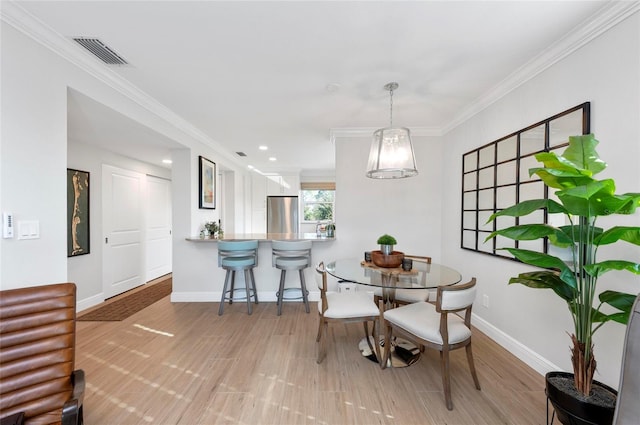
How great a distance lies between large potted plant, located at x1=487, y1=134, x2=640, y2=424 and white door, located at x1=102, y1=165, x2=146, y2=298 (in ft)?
16.3

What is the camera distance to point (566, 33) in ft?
5.80

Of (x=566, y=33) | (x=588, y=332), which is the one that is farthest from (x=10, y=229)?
(x=566, y=33)

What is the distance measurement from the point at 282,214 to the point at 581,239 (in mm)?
5507

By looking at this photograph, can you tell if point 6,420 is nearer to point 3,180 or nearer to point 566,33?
point 3,180

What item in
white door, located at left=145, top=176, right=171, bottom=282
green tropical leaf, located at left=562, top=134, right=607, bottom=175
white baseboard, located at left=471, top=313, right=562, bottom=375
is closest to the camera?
green tropical leaf, located at left=562, top=134, right=607, bottom=175

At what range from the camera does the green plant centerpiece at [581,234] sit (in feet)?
3.77

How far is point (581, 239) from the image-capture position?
1.33 meters

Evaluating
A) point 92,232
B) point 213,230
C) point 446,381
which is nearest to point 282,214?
point 213,230

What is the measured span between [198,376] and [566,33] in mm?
3692

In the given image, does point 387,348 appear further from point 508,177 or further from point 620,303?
point 508,177

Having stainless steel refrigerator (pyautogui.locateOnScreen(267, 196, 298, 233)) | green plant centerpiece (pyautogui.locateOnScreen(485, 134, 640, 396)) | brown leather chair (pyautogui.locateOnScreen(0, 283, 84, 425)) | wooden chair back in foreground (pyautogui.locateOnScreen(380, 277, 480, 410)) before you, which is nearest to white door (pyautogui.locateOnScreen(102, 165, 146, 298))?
stainless steel refrigerator (pyautogui.locateOnScreen(267, 196, 298, 233))

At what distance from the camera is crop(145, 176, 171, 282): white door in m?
4.86

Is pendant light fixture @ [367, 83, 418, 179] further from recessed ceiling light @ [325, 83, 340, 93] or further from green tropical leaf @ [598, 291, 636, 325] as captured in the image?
green tropical leaf @ [598, 291, 636, 325]

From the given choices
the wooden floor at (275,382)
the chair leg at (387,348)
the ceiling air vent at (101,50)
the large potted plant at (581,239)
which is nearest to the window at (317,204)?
the wooden floor at (275,382)
